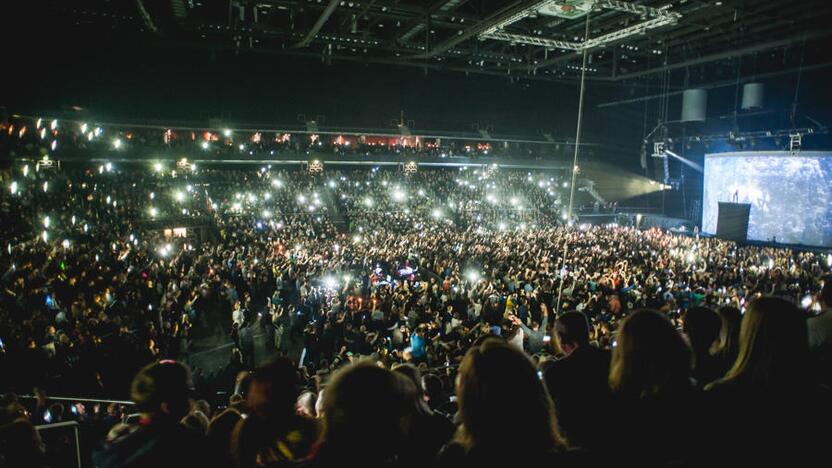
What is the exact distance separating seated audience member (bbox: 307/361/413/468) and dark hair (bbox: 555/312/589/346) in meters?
1.22

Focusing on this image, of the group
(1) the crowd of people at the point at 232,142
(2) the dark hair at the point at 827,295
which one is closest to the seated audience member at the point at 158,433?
(2) the dark hair at the point at 827,295

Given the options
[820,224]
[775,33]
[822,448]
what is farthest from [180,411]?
[775,33]

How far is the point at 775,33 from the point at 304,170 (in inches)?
967

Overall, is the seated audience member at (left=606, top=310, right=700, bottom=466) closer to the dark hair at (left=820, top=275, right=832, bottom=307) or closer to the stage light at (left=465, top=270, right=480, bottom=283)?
the dark hair at (left=820, top=275, right=832, bottom=307)

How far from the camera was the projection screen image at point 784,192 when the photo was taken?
1823 cm

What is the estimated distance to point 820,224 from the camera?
59.8ft

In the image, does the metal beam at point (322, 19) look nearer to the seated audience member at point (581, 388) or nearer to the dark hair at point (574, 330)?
the dark hair at point (574, 330)

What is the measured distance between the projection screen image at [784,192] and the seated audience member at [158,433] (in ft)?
79.1

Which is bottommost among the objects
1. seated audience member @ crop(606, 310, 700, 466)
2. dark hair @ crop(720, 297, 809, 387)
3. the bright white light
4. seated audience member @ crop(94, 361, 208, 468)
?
the bright white light

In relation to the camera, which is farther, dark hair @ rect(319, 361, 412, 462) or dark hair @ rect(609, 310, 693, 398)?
dark hair @ rect(609, 310, 693, 398)

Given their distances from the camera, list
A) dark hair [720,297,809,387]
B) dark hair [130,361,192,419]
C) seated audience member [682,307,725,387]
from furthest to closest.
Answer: seated audience member [682,307,725,387], dark hair [130,361,192,419], dark hair [720,297,809,387]

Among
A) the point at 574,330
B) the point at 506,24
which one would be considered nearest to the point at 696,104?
the point at 506,24

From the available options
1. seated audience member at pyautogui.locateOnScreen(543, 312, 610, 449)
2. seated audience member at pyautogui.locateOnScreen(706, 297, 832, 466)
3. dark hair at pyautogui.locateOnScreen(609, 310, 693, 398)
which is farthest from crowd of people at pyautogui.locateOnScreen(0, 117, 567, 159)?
seated audience member at pyautogui.locateOnScreen(706, 297, 832, 466)

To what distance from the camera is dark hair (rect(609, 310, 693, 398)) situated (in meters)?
1.68
